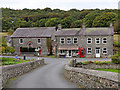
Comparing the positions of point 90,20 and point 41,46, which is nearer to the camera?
point 41,46

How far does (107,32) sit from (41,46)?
16492 millimetres

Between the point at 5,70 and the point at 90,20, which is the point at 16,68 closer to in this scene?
the point at 5,70

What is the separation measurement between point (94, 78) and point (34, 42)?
36.3 metres

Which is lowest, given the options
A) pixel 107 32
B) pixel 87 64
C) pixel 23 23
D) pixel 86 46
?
pixel 87 64

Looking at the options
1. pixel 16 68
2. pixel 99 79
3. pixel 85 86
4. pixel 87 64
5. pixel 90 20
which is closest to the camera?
pixel 99 79

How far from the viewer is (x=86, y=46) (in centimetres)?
4044

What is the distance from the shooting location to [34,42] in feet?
148

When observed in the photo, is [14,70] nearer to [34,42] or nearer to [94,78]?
[94,78]

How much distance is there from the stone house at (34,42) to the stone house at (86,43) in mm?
3928

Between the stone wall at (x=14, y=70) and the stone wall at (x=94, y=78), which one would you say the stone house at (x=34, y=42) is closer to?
the stone wall at (x=14, y=70)

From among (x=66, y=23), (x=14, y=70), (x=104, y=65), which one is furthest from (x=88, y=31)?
(x=66, y=23)

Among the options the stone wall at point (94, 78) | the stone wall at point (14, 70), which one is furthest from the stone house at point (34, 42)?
the stone wall at point (94, 78)

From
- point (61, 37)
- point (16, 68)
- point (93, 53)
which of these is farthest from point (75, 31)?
point (16, 68)

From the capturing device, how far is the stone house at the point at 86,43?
39.5 meters
